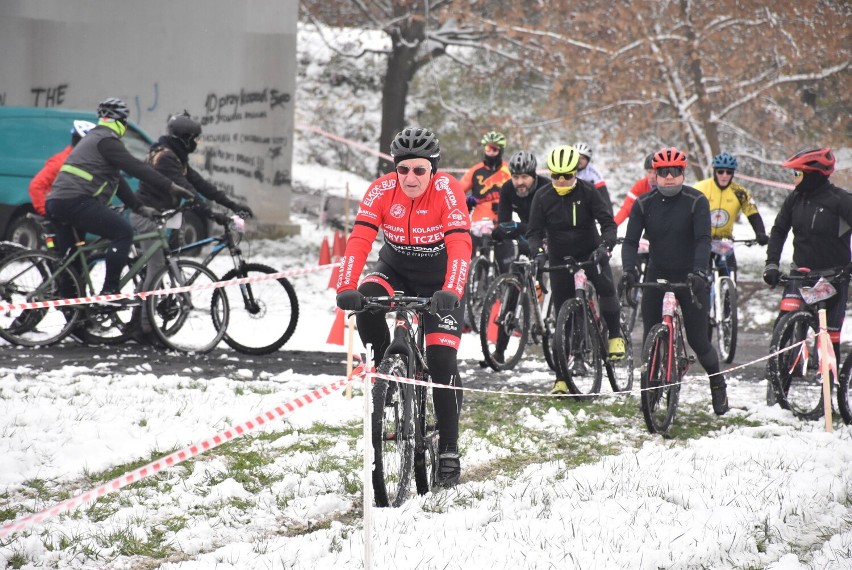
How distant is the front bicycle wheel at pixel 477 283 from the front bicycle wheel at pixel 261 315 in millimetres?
2188

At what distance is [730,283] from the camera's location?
407 inches

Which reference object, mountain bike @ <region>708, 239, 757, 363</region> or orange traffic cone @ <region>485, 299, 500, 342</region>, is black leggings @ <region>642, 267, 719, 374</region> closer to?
orange traffic cone @ <region>485, 299, 500, 342</region>

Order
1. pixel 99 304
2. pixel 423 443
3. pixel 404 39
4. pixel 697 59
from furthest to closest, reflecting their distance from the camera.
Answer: pixel 404 39 < pixel 697 59 < pixel 99 304 < pixel 423 443

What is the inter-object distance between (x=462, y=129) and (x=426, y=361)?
24.1 m

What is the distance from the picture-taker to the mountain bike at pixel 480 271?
11.1 m

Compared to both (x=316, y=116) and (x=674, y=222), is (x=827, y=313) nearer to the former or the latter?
(x=674, y=222)

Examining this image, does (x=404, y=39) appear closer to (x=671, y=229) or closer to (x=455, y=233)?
(x=671, y=229)

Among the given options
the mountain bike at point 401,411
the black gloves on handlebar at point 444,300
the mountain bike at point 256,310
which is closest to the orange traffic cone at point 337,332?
the mountain bike at point 256,310

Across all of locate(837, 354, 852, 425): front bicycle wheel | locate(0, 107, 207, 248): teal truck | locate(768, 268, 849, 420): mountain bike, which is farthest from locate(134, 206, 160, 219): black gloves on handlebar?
locate(837, 354, 852, 425): front bicycle wheel

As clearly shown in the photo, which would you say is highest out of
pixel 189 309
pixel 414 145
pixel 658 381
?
pixel 414 145

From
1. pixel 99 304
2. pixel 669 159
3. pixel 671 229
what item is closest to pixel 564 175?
pixel 669 159

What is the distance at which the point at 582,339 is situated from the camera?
27.9 ft

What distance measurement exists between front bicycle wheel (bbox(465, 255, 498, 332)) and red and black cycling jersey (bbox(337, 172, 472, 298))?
16.2 ft

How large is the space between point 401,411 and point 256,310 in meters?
4.54
